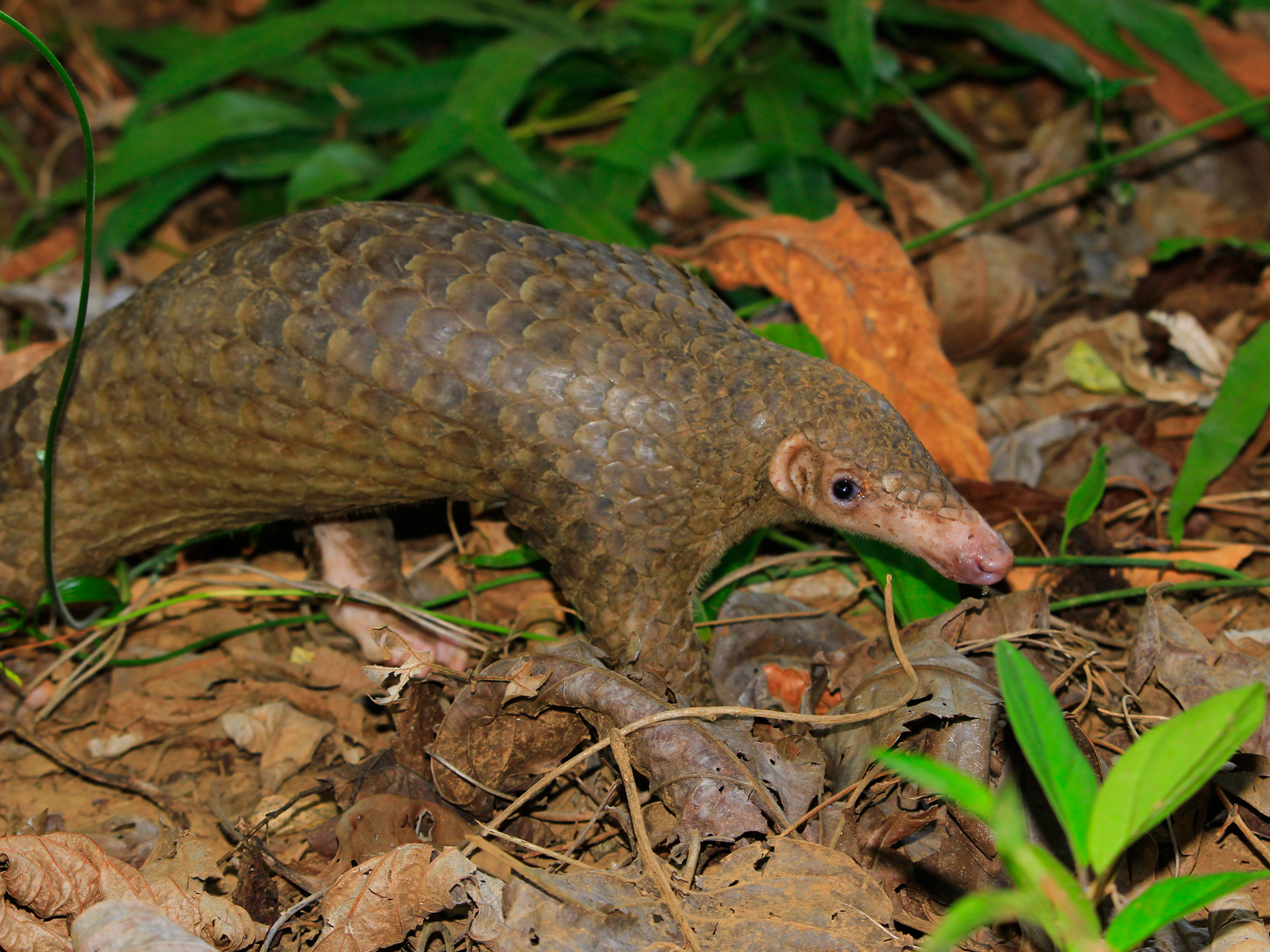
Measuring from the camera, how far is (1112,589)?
315cm

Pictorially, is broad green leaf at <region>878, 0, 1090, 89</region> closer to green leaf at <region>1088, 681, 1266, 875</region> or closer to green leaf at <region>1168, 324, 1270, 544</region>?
green leaf at <region>1168, 324, 1270, 544</region>

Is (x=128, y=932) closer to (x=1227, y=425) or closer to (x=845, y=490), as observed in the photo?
(x=845, y=490)

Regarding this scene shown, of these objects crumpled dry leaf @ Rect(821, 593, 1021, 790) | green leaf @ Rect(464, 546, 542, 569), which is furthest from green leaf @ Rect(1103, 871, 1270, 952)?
green leaf @ Rect(464, 546, 542, 569)

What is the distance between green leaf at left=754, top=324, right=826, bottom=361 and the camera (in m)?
3.33

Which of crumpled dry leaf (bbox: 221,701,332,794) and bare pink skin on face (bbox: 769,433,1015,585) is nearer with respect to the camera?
bare pink skin on face (bbox: 769,433,1015,585)

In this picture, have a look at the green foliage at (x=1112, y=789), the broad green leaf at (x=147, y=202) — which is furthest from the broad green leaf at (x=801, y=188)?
the green foliage at (x=1112, y=789)

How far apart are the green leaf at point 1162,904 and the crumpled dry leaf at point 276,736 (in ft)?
7.06

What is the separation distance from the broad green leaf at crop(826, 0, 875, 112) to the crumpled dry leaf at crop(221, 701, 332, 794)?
3.13 metres

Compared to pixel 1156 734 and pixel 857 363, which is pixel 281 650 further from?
pixel 1156 734

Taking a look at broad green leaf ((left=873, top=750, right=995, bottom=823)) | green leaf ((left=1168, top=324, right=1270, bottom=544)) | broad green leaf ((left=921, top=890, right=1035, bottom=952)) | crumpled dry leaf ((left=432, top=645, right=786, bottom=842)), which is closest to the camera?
broad green leaf ((left=921, top=890, right=1035, bottom=952))

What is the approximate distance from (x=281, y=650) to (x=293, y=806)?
2.18 feet

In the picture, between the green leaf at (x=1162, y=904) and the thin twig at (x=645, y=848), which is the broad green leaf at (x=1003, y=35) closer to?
the thin twig at (x=645, y=848)

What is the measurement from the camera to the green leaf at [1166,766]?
1.58 metres

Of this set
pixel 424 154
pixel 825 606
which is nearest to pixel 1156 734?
pixel 825 606
